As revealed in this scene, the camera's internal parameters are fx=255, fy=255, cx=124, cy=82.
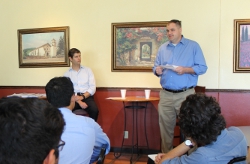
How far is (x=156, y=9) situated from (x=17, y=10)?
2462 mm

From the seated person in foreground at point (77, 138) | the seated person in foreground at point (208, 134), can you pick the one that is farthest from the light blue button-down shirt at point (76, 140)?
the seated person in foreground at point (208, 134)

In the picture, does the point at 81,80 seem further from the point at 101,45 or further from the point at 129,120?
the point at 129,120

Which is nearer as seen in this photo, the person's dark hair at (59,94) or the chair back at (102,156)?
the chair back at (102,156)

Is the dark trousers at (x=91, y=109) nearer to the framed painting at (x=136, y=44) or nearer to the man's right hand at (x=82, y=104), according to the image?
the man's right hand at (x=82, y=104)

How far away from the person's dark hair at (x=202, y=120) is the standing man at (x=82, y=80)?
2.55 m

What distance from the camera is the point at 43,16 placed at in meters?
4.34

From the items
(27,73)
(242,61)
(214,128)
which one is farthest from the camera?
(27,73)

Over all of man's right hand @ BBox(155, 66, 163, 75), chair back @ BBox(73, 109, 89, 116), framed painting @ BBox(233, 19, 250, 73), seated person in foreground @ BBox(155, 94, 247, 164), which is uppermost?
framed painting @ BBox(233, 19, 250, 73)

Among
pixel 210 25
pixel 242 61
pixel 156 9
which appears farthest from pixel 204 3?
pixel 242 61

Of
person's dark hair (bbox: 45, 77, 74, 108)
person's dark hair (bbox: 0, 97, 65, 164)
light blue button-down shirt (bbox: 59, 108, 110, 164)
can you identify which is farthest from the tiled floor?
person's dark hair (bbox: 0, 97, 65, 164)

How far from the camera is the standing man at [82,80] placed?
373 cm

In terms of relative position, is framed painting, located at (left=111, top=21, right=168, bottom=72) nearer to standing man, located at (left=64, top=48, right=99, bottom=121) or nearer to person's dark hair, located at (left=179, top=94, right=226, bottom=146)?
standing man, located at (left=64, top=48, right=99, bottom=121)

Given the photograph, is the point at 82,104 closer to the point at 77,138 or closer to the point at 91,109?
the point at 91,109

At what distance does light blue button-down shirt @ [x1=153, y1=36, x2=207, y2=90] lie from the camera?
2855 millimetres
